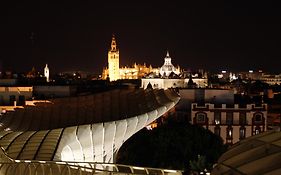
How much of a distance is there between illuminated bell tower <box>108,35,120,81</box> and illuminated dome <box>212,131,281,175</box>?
421ft

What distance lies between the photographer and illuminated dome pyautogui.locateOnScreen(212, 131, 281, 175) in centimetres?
663

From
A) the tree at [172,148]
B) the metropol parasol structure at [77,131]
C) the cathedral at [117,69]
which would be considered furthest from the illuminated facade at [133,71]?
the metropol parasol structure at [77,131]

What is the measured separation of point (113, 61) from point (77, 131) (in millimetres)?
120317

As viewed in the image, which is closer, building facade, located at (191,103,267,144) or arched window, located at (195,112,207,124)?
building facade, located at (191,103,267,144)

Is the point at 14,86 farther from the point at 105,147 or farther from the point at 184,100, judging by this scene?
the point at 105,147

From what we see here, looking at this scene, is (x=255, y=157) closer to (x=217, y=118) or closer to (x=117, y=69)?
(x=217, y=118)

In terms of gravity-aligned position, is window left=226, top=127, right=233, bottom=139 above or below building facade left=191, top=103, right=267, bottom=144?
below

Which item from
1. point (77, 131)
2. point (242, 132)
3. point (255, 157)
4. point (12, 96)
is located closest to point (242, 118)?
point (242, 132)

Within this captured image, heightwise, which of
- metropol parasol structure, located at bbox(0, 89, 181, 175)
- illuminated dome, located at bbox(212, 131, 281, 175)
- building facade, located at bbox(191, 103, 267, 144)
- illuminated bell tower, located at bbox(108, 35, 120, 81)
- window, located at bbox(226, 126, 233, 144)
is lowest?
window, located at bbox(226, 126, 233, 144)

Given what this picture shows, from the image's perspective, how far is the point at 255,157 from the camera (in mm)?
7176

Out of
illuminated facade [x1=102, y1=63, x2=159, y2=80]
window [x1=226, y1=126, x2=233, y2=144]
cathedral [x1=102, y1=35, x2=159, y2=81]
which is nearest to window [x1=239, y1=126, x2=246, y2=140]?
window [x1=226, y1=126, x2=233, y2=144]

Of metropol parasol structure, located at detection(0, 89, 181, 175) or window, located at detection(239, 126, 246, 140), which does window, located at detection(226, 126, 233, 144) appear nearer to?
window, located at detection(239, 126, 246, 140)

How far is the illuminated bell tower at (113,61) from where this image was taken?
447 feet

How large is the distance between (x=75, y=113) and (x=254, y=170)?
16.0 meters
